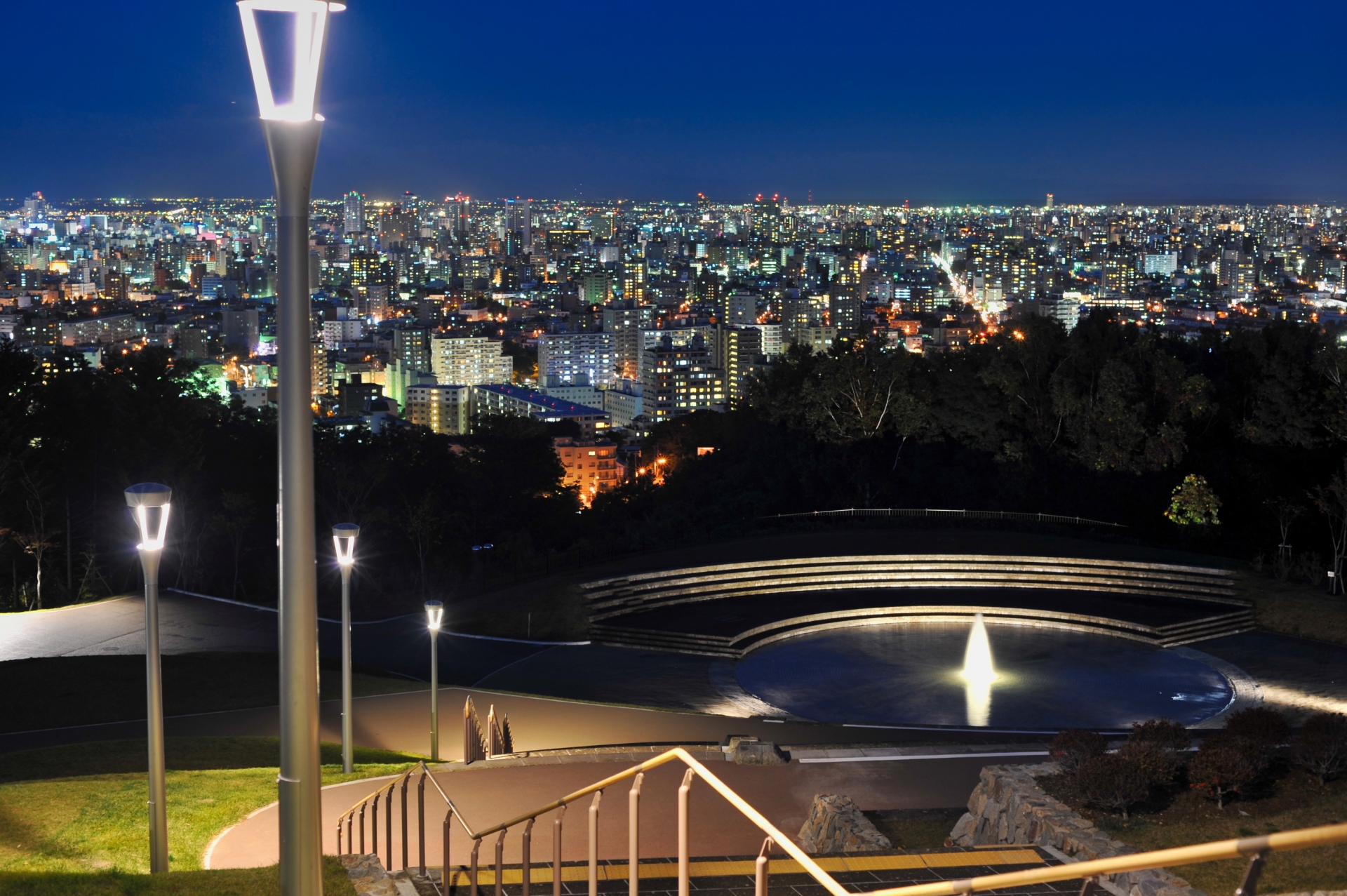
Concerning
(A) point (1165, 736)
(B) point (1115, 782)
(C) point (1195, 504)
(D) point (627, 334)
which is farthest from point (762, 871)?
(D) point (627, 334)

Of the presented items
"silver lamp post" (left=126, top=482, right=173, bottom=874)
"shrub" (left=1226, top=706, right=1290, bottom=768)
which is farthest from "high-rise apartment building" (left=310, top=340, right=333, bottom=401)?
"silver lamp post" (left=126, top=482, right=173, bottom=874)

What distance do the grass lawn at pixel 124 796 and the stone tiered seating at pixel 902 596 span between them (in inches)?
A: 268

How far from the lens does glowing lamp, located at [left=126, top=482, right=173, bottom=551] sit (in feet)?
18.2

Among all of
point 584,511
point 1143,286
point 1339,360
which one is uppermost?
point 1143,286

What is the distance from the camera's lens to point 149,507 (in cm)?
561

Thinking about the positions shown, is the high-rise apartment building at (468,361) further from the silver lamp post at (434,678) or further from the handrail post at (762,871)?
the handrail post at (762,871)

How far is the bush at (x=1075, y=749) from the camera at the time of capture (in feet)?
27.0

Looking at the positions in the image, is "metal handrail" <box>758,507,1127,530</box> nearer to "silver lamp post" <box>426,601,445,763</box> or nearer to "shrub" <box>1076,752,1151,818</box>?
"silver lamp post" <box>426,601,445,763</box>

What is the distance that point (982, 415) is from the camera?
23719mm

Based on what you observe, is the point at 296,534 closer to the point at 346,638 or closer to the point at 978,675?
the point at 346,638

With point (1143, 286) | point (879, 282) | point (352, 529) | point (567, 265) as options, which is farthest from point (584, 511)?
point (567, 265)

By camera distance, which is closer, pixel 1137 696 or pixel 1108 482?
pixel 1137 696

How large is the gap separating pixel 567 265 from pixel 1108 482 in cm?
17798

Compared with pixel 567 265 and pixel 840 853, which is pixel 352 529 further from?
pixel 567 265
